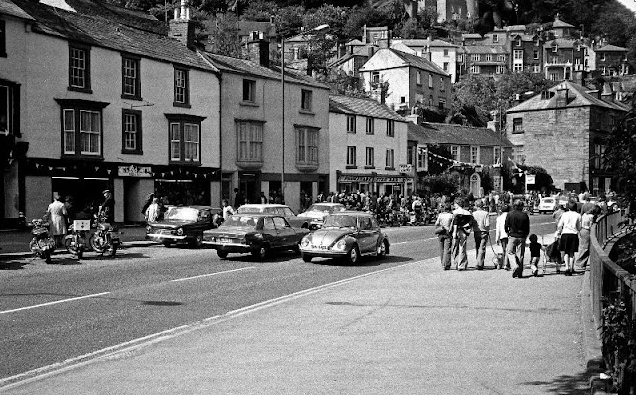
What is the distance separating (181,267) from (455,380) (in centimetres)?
1323

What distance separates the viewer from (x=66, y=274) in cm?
1811

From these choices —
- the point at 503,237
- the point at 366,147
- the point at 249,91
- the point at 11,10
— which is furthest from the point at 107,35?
the point at 503,237

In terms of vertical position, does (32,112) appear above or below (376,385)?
above

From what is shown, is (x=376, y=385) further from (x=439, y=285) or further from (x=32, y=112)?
(x=32, y=112)

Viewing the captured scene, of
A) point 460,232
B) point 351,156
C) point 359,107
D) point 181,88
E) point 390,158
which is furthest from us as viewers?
point 390,158

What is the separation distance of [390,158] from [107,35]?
27902 millimetres

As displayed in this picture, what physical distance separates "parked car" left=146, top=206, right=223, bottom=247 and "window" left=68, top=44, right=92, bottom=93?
8.89m

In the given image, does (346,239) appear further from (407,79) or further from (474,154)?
(407,79)

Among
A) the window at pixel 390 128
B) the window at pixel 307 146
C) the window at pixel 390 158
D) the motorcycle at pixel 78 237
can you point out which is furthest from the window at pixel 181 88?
the window at pixel 390 158

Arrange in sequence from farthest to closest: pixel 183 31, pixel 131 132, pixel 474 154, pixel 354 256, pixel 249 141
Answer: pixel 474 154 → pixel 249 141 → pixel 183 31 → pixel 131 132 → pixel 354 256

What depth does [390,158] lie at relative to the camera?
193ft

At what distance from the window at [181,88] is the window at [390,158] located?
22535mm

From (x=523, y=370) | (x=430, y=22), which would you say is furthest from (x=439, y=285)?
(x=430, y=22)

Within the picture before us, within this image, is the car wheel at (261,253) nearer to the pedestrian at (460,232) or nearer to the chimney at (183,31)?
the pedestrian at (460,232)
